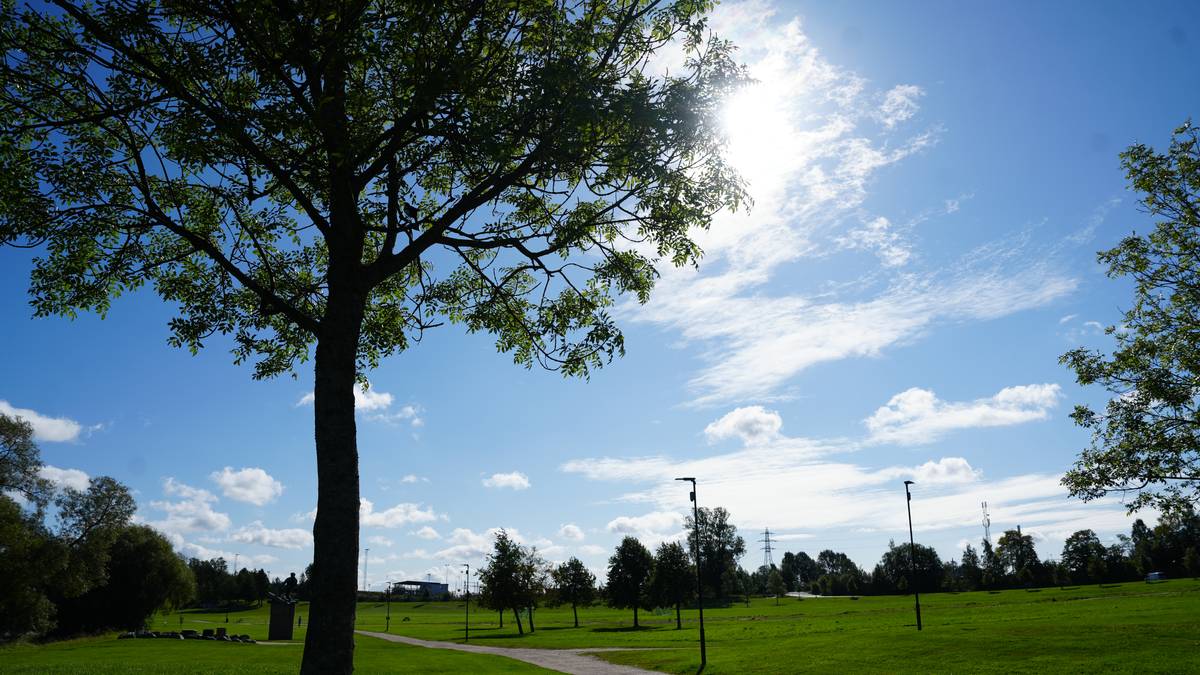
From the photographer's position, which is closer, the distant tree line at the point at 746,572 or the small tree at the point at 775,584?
the distant tree line at the point at 746,572

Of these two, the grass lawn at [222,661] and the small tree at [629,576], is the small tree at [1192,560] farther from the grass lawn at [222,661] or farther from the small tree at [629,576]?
the grass lawn at [222,661]

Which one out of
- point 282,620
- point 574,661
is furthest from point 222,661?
point 282,620

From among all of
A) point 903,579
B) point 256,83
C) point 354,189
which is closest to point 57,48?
point 256,83

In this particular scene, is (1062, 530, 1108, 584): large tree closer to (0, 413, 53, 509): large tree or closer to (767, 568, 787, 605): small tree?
(767, 568, 787, 605): small tree

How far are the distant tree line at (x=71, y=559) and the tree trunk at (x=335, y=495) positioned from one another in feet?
190

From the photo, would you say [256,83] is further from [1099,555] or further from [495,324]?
[1099,555]

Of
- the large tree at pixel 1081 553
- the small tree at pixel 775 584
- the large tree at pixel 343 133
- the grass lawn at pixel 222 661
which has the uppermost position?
the large tree at pixel 343 133

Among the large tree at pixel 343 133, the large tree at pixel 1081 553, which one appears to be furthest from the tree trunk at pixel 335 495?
the large tree at pixel 1081 553

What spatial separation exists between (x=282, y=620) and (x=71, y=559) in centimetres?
1740

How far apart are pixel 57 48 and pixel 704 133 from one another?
886 cm

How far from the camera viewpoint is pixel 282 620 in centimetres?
6300

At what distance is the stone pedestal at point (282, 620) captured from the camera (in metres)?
62.3

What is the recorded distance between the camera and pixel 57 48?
368 inches

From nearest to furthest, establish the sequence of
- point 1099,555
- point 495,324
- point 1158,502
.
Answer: point 495,324 → point 1158,502 → point 1099,555
